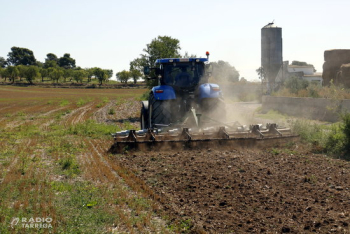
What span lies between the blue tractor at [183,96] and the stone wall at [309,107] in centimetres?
499

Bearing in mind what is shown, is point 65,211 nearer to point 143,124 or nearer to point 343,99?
point 143,124

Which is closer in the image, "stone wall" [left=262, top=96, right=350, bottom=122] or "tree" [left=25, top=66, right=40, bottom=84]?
"stone wall" [left=262, top=96, right=350, bottom=122]

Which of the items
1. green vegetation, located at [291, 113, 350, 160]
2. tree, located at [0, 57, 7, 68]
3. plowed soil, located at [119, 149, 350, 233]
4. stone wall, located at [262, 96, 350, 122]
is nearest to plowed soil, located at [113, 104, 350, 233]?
plowed soil, located at [119, 149, 350, 233]

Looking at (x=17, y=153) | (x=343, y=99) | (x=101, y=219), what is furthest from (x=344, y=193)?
(x=343, y=99)

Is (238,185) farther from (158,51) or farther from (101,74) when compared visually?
(101,74)

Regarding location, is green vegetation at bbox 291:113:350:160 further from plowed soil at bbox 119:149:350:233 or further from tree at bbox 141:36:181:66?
tree at bbox 141:36:181:66

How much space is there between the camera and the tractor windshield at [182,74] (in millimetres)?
12203

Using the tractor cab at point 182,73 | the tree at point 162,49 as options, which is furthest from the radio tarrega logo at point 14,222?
the tree at point 162,49

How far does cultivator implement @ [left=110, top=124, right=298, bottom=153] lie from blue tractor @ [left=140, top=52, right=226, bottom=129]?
75 cm

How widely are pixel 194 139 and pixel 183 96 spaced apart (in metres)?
2.00

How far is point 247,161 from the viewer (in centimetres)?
888

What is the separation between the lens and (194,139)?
10539 millimetres

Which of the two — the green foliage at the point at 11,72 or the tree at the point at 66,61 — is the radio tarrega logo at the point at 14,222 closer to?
the green foliage at the point at 11,72

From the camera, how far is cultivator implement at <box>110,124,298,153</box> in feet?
34.1
